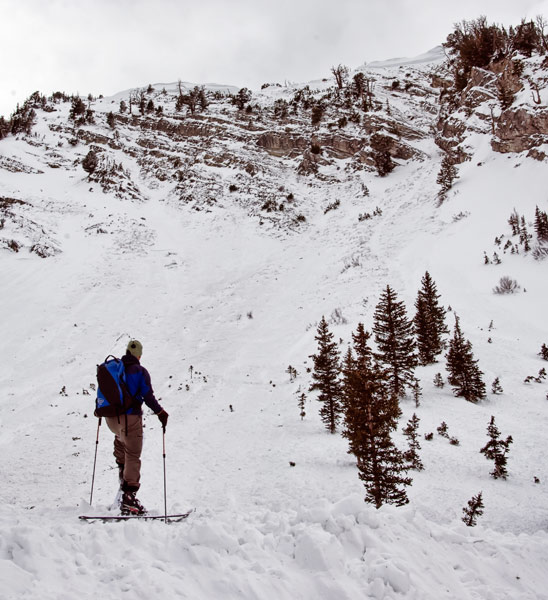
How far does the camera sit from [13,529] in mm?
4102

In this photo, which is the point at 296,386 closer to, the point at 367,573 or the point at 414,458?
the point at 414,458

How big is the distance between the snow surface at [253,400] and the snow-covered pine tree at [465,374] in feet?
1.76

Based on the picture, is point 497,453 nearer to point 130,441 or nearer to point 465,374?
point 465,374

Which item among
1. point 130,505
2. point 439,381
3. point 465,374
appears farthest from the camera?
point 439,381

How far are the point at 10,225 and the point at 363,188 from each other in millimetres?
35542

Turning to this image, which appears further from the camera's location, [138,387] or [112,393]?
[138,387]

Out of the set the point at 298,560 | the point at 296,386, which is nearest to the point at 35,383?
the point at 296,386

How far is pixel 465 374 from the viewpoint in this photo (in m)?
13.6

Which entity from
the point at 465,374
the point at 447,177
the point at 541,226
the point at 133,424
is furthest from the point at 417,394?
the point at 447,177

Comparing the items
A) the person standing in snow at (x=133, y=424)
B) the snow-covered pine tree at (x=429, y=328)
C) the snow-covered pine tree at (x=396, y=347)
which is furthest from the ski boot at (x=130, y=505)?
the snow-covered pine tree at (x=429, y=328)

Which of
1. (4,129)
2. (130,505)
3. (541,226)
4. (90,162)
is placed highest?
(4,129)

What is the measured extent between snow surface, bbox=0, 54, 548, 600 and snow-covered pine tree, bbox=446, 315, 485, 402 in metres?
0.54

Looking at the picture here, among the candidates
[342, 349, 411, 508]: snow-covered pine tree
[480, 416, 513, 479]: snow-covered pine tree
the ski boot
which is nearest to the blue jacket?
the ski boot

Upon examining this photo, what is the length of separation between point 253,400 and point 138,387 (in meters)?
9.29
